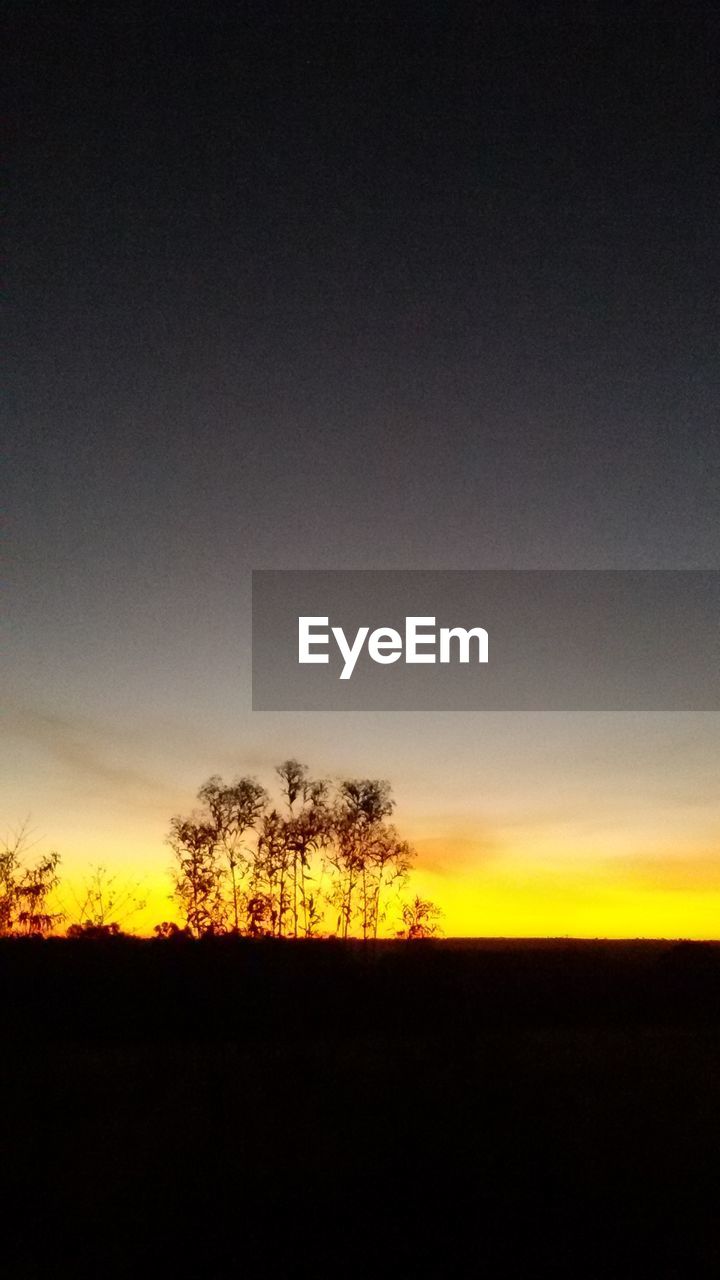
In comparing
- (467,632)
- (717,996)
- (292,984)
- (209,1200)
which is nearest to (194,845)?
(292,984)

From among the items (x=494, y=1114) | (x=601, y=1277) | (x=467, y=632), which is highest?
(x=467, y=632)

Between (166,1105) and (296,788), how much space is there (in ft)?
111

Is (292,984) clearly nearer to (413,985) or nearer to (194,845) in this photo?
(413,985)

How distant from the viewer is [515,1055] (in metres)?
14.6

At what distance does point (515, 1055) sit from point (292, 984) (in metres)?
20.9

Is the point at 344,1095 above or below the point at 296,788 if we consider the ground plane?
below

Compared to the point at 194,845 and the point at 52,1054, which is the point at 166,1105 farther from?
the point at 194,845

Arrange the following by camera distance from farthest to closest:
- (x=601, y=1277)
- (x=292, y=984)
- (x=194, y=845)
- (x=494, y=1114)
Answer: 1. (x=194, y=845)
2. (x=292, y=984)
3. (x=494, y=1114)
4. (x=601, y=1277)

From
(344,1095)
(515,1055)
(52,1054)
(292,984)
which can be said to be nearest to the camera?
(344,1095)

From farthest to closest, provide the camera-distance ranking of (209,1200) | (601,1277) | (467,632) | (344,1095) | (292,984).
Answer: (292,984), (467,632), (344,1095), (209,1200), (601,1277)

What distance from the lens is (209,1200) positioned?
974 cm

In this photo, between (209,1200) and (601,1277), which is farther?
(209,1200)

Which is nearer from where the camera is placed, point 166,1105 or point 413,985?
point 166,1105

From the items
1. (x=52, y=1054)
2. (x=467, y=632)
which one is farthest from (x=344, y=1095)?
(x=52, y=1054)
